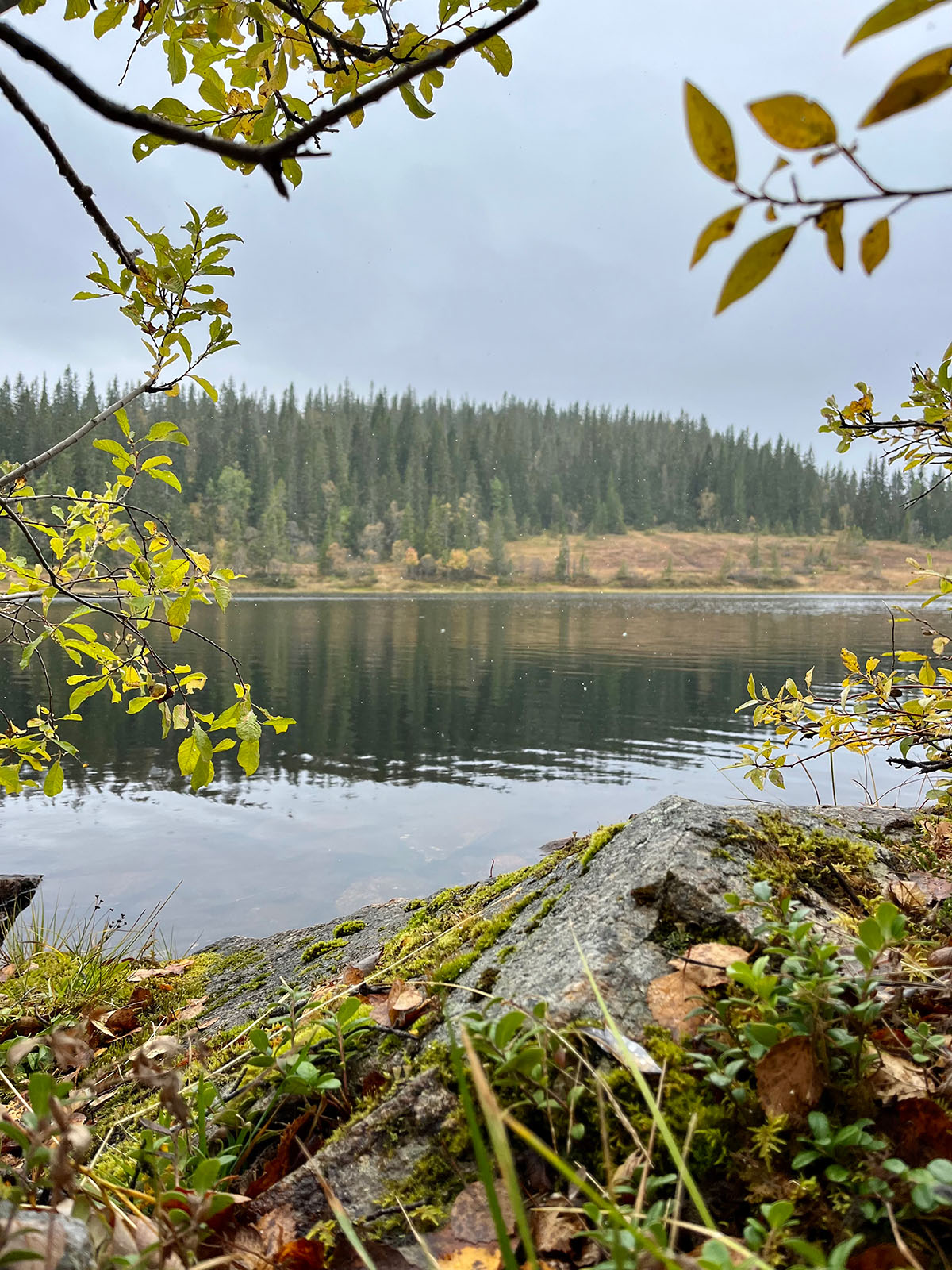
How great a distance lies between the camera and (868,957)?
1.34m

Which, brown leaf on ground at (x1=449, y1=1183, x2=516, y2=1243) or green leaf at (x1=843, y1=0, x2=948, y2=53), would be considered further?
brown leaf on ground at (x1=449, y1=1183, x2=516, y2=1243)

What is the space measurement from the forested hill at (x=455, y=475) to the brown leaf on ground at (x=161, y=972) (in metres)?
99.0

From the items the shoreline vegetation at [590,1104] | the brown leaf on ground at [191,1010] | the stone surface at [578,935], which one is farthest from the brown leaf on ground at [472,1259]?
the brown leaf on ground at [191,1010]

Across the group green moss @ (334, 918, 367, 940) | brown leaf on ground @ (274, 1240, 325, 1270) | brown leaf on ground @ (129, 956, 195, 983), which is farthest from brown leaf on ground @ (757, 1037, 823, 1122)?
brown leaf on ground @ (129, 956, 195, 983)

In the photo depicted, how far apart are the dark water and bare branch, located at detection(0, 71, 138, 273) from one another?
329 cm

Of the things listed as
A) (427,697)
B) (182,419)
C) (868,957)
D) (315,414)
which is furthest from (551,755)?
(315,414)

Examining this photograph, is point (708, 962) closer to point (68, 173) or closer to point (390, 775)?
point (68, 173)

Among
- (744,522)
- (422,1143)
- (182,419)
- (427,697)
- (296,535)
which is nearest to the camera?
(422,1143)

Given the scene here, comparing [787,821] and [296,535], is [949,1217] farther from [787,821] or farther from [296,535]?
[296,535]

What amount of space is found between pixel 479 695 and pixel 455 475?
114 m

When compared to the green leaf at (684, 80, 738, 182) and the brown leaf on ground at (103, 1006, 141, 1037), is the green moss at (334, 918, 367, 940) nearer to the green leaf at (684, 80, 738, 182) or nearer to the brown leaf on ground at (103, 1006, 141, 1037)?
the brown leaf on ground at (103, 1006, 141, 1037)

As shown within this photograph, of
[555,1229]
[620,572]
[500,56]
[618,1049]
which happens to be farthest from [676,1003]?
[620,572]

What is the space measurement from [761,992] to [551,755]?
56.0ft

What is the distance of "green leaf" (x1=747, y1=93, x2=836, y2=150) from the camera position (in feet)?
2.34
